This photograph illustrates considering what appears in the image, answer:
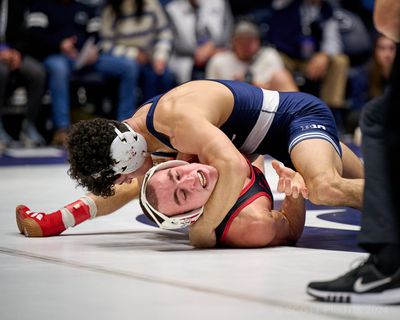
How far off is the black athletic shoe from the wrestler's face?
1.07 meters

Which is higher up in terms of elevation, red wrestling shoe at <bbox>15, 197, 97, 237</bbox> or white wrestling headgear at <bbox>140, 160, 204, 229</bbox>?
white wrestling headgear at <bbox>140, 160, 204, 229</bbox>

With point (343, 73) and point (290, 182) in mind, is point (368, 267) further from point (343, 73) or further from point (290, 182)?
point (343, 73)

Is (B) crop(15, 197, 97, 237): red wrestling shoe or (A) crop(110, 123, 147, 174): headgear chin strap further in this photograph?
(B) crop(15, 197, 97, 237): red wrestling shoe

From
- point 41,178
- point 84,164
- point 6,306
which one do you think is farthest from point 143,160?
point 41,178

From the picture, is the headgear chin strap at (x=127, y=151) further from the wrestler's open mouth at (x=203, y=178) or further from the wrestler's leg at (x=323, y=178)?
the wrestler's leg at (x=323, y=178)

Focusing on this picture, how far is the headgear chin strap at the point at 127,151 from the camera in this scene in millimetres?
3797

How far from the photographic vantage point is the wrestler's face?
3639mm

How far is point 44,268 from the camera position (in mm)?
3334

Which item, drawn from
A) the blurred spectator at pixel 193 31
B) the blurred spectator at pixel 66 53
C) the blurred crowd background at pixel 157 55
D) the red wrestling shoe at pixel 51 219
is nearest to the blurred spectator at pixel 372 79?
the blurred crowd background at pixel 157 55

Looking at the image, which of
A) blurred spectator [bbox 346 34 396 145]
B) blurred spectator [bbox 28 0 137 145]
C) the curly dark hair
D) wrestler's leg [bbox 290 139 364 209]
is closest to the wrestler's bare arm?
wrestler's leg [bbox 290 139 364 209]

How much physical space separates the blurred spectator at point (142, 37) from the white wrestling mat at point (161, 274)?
5.20m

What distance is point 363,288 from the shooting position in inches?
102

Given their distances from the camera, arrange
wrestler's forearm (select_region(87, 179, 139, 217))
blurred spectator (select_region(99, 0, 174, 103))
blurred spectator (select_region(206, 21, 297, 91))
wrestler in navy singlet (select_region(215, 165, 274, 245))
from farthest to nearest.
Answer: blurred spectator (select_region(99, 0, 174, 103))
blurred spectator (select_region(206, 21, 297, 91))
wrestler's forearm (select_region(87, 179, 139, 217))
wrestler in navy singlet (select_region(215, 165, 274, 245))

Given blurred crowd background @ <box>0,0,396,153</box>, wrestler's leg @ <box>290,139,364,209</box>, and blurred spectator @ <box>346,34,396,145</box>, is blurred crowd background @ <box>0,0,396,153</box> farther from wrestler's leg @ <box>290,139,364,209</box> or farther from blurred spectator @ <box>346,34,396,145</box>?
wrestler's leg @ <box>290,139,364,209</box>
